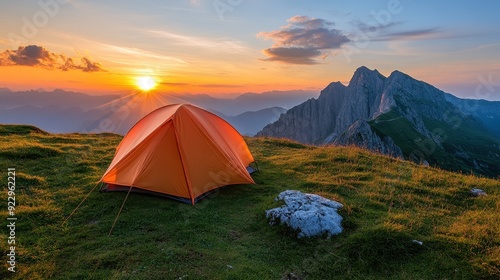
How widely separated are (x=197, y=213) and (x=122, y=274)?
3.54 m

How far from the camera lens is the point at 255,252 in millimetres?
7504

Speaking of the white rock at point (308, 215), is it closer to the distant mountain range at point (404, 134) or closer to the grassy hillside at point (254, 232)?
the grassy hillside at point (254, 232)

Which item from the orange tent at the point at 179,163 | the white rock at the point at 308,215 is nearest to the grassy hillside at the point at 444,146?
the orange tent at the point at 179,163

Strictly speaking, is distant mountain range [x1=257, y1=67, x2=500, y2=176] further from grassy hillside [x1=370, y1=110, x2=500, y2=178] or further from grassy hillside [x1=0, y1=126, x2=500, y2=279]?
grassy hillside [x1=0, y1=126, x2=500, y2=279]

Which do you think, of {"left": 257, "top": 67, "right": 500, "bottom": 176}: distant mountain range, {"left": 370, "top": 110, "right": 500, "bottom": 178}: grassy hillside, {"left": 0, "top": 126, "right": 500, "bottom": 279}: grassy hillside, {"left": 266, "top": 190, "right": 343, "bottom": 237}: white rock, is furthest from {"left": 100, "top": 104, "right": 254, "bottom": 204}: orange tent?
{"left": 370, "top": 110, "right": 500, "bottom": 178}: grassy hillside

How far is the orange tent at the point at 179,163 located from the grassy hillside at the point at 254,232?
0.52 meters

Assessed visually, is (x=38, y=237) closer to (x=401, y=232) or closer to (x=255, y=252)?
(x=255, y=252)

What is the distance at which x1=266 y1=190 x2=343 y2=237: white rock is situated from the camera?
811 cm

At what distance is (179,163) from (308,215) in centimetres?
521

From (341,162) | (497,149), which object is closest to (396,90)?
(497,149)

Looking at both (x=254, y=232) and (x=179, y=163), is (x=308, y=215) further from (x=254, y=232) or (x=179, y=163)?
(x=179, y=163)

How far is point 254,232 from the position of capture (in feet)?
28.1

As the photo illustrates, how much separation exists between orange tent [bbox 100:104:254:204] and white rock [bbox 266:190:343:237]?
3.24 metres

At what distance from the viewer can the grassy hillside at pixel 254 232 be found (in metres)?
6.66
